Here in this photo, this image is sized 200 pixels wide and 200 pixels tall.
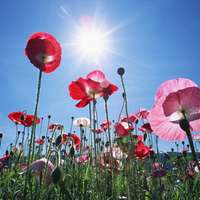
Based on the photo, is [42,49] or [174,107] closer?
[174,107]

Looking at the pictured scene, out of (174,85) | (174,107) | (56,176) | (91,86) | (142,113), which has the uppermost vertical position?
(142,113)

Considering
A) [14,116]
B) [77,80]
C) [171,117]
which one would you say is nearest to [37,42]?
[77,80]

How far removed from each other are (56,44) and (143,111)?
2.44 meters

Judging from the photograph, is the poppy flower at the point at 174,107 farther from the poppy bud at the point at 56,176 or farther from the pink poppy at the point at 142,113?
the pink poppy at the point at 142,113

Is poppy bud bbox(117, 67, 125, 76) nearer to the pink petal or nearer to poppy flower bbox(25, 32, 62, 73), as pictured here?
poppy flower bbox(25, 32, 62, 73)

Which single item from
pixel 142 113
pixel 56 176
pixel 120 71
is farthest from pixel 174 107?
pixel 142 113

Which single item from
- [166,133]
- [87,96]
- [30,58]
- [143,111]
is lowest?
[166,133]

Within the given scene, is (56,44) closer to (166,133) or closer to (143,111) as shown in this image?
(166,133)

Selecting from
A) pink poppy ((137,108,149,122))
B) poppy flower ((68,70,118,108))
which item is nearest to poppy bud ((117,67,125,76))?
poppy flower ((68,70,118,108))

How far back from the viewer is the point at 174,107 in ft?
2.55

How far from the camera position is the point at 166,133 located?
3.01 feet

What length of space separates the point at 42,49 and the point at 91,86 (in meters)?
0.53

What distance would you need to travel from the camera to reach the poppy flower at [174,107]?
0.74 meters

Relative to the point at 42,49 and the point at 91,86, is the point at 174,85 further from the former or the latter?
the point at 42,49
